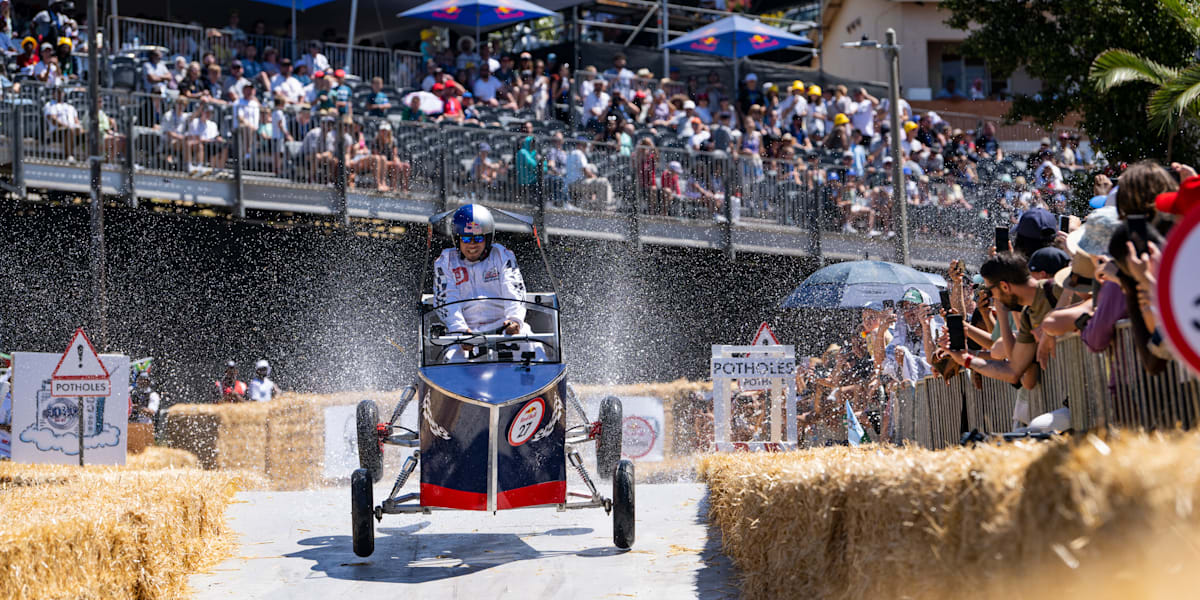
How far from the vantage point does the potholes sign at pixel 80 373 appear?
14.6m

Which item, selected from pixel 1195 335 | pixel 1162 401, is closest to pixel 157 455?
pixel 1162 401

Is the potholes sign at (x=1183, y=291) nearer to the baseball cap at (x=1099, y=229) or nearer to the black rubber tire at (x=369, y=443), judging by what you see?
the baseball cap at (x=1099, y=229)

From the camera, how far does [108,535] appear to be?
7762 mm

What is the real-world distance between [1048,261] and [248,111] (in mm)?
17118

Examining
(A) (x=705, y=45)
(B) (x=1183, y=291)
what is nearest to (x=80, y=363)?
(B) (x=1183, y=291)

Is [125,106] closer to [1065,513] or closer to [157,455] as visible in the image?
[157,455]

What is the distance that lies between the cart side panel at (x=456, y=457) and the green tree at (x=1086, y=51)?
13.2 metres

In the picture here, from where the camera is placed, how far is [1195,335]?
3486 mm

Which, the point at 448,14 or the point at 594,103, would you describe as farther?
the point at 448,14

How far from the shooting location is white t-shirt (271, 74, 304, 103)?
2498 cm

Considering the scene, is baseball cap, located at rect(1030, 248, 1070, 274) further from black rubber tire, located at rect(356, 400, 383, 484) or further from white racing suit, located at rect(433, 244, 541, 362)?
black rubber tire, located at rect(356, 400, 383, 484)

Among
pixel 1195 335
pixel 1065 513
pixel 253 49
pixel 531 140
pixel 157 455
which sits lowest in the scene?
pixel 157 455

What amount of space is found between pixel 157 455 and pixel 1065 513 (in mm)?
16807

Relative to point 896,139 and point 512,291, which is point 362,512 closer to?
point 512,291
